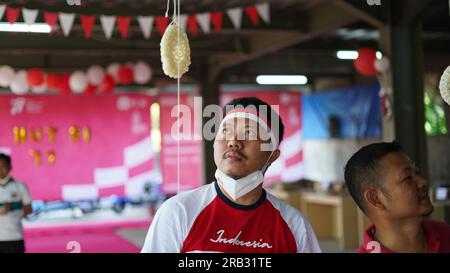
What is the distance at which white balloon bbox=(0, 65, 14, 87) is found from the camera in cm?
533

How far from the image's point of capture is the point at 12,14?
3102 millimetres

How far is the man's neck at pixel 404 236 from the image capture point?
1873mm

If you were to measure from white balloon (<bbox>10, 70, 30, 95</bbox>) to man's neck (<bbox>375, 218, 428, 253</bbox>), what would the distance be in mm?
4867

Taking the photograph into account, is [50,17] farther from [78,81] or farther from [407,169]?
[78,81]

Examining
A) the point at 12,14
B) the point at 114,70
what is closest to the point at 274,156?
the point at 12,14

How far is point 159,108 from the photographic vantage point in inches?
357

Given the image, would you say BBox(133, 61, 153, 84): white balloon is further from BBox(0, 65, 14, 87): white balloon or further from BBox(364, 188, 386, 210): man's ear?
BBox(364, 188, 386, 210): man's ear

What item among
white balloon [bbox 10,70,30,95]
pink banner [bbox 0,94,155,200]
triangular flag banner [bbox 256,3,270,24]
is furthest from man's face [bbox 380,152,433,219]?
white balloon [bbox 10,70,30,95]

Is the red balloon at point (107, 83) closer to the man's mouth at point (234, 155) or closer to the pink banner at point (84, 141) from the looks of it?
the pink banner at point (84, 141)

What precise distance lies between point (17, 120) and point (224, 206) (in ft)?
12.4

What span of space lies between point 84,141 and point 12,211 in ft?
13.5
